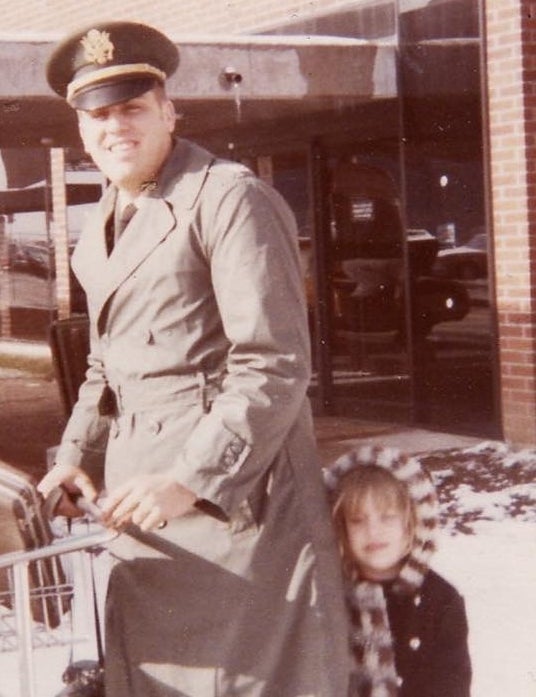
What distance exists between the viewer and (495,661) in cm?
512

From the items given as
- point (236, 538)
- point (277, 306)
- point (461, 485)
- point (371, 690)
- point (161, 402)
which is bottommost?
point (461, 485)

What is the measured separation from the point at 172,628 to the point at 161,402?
0.48 m

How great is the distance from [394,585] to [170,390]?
0.94 m

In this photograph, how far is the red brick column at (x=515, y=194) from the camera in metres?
9.46

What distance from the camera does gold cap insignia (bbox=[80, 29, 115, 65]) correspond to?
109 inches

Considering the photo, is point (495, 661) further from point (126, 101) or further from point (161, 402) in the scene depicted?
point (126, 101)

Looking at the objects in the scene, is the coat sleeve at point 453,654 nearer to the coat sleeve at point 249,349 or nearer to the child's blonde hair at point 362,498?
the child's blonde hair at point 362,498

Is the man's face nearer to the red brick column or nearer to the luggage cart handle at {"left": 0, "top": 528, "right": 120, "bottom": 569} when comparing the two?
the luggage cart handle at {"left": 0, "top": 528, "right": 120, "bottom": 569}

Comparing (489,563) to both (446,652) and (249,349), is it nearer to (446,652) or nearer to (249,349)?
(446,652)

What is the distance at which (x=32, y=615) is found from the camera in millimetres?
3311

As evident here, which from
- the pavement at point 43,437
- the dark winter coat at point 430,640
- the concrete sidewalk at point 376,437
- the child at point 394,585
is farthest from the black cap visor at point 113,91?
the concrete sidewalk at point 376,437

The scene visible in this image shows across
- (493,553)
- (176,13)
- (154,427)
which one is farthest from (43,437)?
(154,427)

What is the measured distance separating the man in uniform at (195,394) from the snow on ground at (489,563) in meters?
0.37

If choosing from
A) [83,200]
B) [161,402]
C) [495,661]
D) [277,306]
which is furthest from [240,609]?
[83,200]
